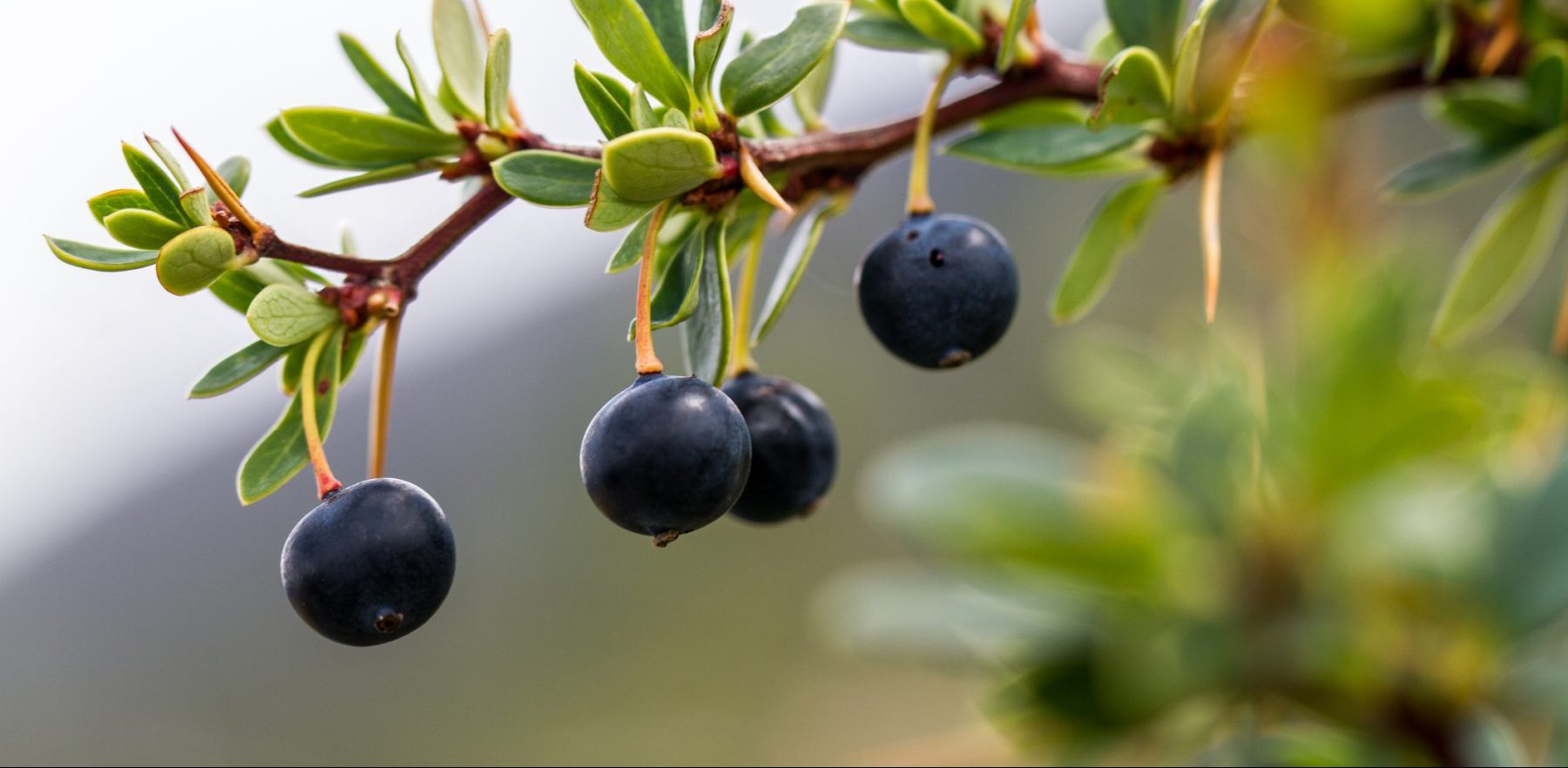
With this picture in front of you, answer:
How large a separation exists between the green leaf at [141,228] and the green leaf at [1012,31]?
1.60 feet

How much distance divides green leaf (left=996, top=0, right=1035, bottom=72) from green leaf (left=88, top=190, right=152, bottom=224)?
1.64 feet

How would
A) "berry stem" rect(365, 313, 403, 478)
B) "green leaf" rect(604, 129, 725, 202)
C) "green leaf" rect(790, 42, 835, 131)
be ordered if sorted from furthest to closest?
"green leaf" rect(790, 42, 835, 131) → "berry stem" rect(365, 313, 403, 478) → "green leaf" rect(604, 129, 725, 202)

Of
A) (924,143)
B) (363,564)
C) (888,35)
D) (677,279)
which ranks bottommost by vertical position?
(363,564)

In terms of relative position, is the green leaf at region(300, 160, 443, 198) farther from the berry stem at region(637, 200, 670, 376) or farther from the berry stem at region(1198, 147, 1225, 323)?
the berry stem at region(1198, 147, 1225, 323)

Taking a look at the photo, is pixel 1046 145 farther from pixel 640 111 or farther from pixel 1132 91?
pixel 640 111

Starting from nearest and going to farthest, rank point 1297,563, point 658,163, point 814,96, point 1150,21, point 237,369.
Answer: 1. point 658,163
2. point 237,369
3. point 1150,21
4. point 814,96
5. point 1297,563

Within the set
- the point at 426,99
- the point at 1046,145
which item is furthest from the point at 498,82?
the point at 1046,145

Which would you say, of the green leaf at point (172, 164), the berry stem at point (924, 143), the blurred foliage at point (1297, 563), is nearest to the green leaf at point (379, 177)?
the green leaf at point (172, 164)

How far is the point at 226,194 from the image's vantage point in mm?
621

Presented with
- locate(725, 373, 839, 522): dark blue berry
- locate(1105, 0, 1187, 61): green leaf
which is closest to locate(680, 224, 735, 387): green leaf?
locate(725, 373, 839, 522): dark blue berry

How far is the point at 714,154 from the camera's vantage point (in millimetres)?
622

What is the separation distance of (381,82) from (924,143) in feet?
1.14

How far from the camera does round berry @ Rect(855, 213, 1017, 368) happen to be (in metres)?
0.76

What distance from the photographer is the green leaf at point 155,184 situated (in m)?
0.60
